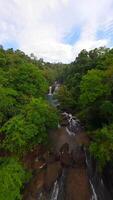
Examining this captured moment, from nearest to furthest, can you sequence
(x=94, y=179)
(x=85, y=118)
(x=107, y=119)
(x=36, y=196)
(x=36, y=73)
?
(x=36, y=196) < (x=94, y=179) < (x=107, y=119) < (x=36, y=73) < (x=85, y=118)

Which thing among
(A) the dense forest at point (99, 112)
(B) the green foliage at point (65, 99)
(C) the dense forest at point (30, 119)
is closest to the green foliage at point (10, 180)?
(C) the dense forest at point (30, 119)

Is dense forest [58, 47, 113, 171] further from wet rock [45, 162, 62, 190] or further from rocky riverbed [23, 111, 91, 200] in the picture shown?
wet rock [45, 162, 62, 190]

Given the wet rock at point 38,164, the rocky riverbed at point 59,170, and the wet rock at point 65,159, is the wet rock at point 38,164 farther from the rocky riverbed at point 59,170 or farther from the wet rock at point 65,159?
the wet rock at point 65,159

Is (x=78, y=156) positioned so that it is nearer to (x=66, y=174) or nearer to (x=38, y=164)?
(x=66, y=174)

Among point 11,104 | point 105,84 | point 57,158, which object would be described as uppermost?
point 105,84

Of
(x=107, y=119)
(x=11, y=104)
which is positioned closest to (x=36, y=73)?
(x=11, y=104)

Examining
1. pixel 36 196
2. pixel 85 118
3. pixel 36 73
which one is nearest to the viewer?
pixel 36 196

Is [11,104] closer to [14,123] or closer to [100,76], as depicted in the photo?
[14,123]

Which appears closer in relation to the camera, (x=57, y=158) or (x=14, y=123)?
(x=14, y=123)
